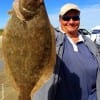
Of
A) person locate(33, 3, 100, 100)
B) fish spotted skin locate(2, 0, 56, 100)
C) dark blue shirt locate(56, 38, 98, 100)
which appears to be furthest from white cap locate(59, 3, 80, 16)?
fish spotted skin locate(2, 0, 56, 100)

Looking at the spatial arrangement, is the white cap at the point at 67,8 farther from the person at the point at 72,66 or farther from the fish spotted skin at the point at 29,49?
the fish spotted skin at the point at 29,49

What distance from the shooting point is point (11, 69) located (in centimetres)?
455

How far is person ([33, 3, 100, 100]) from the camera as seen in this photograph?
5699 millimetres

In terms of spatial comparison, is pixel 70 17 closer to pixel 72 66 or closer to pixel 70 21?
pixel 70 21

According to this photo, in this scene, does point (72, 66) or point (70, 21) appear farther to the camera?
point (70, 21)

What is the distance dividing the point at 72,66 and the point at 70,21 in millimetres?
594

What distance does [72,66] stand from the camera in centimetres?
577

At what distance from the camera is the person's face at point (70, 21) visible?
5902mm

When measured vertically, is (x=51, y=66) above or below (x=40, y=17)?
below

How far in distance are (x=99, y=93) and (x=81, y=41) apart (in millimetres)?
742

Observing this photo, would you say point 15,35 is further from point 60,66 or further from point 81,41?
point 81,41

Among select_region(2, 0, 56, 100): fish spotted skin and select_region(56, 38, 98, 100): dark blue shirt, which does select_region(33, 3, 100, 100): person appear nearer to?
select_region(56, 38, 98, 100): dark blue shirt

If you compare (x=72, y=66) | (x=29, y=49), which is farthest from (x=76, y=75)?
(x=29, y=49)

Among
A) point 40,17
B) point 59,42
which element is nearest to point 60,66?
point 59,42
